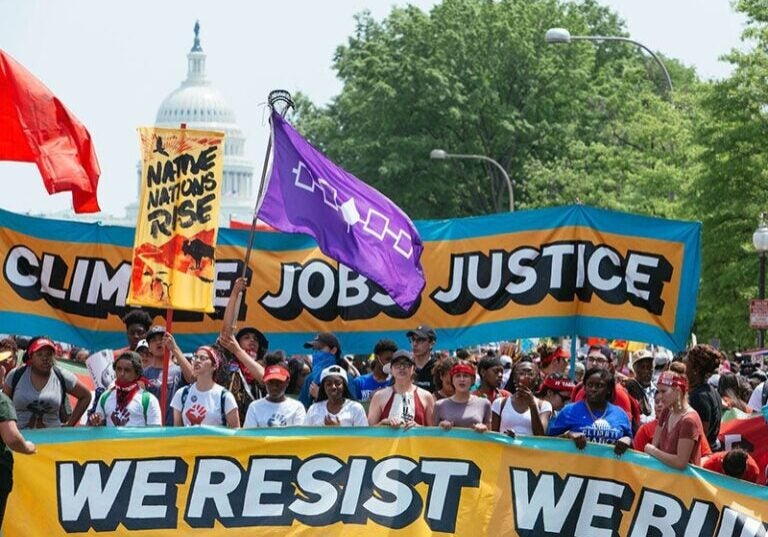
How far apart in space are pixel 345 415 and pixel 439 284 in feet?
10.4

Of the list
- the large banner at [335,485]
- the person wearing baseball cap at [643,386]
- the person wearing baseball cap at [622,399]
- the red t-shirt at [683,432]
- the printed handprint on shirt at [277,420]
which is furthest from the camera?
the person wearing baseball cap at [643,386]

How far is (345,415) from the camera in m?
12.9

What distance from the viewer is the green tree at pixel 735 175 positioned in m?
36.5

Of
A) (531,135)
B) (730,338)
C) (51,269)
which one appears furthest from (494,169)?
(51,269)

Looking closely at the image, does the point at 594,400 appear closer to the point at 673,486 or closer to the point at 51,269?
the point at 673,486

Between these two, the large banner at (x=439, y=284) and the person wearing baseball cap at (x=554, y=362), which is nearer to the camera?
the large banner at (x=439, y=284)

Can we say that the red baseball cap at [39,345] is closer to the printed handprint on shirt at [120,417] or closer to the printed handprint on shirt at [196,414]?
the printed handprint on shirt at [120,417]

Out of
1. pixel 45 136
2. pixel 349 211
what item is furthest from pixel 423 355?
pixel 45 136

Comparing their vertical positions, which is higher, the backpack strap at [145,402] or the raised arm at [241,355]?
the raised arm at [241,355]

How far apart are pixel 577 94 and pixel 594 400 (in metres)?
57.7

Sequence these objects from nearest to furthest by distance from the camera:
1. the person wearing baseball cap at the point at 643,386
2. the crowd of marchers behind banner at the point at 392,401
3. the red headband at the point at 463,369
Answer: the crowd of marchers behind banner at the point at 392,401
the red headband at the point at 463,369
the person wearing baseball cap at the point at 643,386

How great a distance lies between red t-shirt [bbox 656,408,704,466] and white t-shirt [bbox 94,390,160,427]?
3.30 m

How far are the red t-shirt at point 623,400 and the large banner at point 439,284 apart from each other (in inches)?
31.2

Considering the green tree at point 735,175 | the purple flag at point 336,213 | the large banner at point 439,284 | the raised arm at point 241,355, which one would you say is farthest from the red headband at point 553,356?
the green tree at point 735,175
